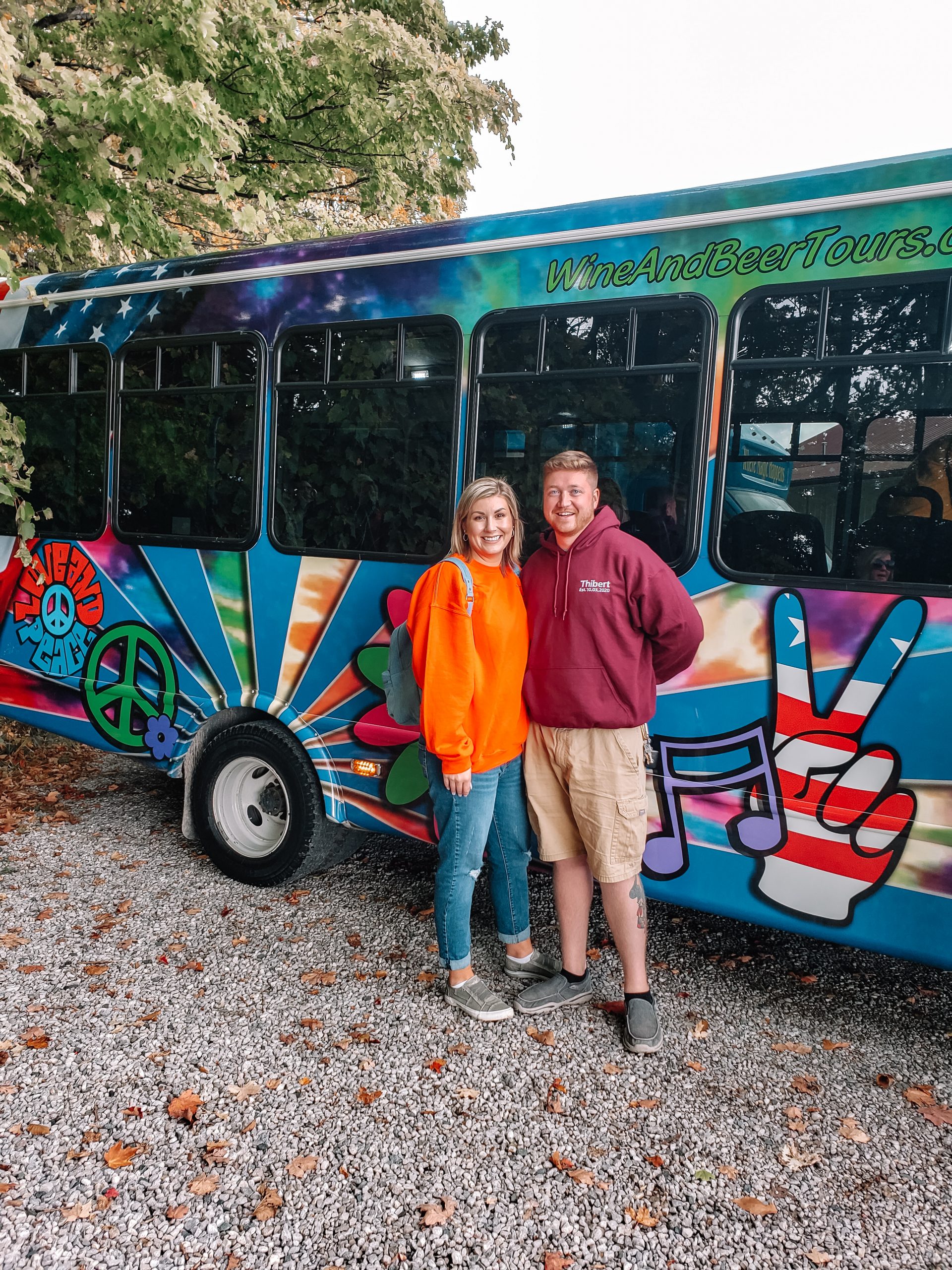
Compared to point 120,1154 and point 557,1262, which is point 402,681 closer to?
point 120,1154

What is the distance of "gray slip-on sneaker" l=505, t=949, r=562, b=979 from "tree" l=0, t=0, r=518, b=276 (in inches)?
182

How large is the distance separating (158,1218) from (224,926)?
1.86 meters

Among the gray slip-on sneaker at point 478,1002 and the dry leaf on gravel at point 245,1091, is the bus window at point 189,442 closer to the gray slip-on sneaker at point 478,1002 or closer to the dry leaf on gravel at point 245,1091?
the gray slip-on sneaker at point 478,1002

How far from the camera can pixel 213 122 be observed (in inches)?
236

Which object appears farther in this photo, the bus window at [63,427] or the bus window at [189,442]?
the bus window at [63,427]

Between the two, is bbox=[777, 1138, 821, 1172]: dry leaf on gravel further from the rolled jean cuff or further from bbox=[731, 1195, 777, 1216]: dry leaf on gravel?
the rolled jean cuff

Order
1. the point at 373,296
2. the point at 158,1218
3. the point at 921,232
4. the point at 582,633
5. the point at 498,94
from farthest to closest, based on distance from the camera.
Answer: the point at 498,94 → the point at 373,296 → the point at 582,633 → the point at 921,232 → the point at 158,1218

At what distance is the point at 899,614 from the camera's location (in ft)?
10.3

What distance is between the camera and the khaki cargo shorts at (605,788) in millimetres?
3387

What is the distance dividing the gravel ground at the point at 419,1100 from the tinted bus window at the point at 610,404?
1968 mm

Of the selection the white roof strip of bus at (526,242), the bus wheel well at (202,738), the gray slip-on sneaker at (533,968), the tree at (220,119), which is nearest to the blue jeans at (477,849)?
the gray slip-on sneaker at (533,968)

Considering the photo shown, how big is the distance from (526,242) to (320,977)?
326cm

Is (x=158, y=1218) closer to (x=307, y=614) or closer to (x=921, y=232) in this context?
(x=307, y=614)

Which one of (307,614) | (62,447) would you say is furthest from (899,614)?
(62,447)
